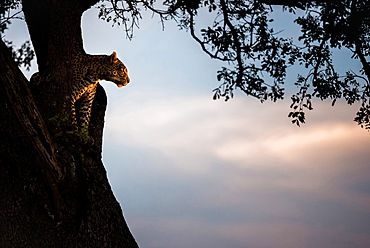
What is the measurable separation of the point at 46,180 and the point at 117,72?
2.39 m

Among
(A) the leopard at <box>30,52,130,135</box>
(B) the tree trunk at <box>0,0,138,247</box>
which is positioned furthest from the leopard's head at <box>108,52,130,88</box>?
(B) the tree trunk at <box>0,0,138,247</box>

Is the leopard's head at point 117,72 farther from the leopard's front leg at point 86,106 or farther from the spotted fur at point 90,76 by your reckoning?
the leopard's front leg at point 86,106

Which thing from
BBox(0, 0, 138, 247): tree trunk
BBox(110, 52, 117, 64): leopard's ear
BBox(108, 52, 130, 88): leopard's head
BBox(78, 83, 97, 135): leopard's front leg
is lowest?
BBox(0, 0, 138, 247): tree trunk

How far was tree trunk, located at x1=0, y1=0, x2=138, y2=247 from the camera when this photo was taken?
5305mm

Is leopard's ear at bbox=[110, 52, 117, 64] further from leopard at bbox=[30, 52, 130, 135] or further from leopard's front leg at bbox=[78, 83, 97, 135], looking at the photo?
leopard's front leg at bbox=[78, 83, 97, 135]

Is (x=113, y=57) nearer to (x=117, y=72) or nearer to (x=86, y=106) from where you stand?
(x=117, y=72)

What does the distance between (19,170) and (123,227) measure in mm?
1328

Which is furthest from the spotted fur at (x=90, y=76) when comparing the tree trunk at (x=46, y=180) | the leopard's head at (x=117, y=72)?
the tree trunk at (x=46, y=180)

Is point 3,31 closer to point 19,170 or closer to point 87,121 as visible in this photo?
point 87,121

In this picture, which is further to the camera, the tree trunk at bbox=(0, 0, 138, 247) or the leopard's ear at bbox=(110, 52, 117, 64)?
the leopard's ear at bbox=(110, 52, 117, 64)

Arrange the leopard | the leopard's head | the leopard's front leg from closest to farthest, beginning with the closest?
1. the leopard's front leg
2. the leopard
3. the leopard's head

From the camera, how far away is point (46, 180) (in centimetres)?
563

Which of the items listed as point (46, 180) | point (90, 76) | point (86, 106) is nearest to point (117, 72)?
point (90, 76)

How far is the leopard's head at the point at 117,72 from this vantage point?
24.8 feet
